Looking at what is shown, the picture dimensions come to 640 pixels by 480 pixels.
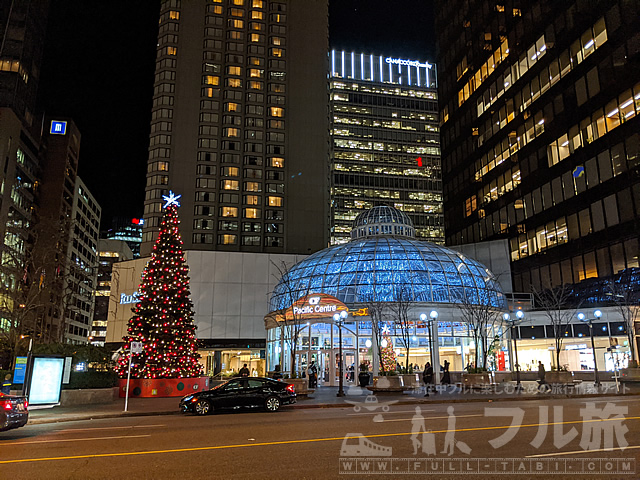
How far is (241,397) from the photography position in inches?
829

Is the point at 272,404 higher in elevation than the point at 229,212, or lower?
lower

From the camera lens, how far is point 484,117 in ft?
228

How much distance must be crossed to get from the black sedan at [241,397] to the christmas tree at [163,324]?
10.1 m

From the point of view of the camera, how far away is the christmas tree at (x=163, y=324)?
3033cm

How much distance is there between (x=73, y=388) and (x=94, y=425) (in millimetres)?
9093

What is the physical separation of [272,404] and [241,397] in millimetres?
1418

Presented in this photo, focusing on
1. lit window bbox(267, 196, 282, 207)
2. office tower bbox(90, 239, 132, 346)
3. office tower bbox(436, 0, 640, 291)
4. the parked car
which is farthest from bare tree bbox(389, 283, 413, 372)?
office tower bbox(90, 239, 132, 346)

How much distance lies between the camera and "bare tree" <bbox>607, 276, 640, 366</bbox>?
3888 cm

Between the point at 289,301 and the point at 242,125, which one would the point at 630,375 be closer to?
the point at 289,301

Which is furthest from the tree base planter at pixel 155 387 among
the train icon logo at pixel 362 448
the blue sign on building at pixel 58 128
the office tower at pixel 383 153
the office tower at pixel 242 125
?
the blue sign on building at pixel 58 128

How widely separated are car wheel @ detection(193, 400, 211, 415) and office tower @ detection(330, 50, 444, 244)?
337 feet

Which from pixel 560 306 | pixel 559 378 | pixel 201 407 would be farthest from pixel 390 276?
pixel 201 407

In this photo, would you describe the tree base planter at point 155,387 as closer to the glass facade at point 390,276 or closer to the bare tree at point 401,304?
the glass facade at point 390,276

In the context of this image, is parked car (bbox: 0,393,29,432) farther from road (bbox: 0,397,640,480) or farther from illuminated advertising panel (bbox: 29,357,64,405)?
illuminated advertising panel (bbox: 29,357,64,405)
